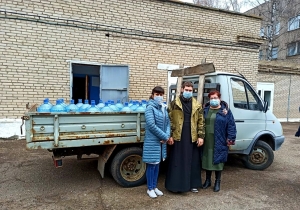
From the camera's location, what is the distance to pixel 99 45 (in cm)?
728

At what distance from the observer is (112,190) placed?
11.7 ft

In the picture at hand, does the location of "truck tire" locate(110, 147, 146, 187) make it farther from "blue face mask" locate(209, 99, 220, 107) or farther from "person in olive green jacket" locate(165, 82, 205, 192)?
"blue face mask" locate(209, 99, 220, 107)

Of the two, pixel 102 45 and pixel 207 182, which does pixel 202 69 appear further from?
pixel 102 45

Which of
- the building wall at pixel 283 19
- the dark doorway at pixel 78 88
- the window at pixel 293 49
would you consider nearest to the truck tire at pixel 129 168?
the dark doorway at pixel 78 88

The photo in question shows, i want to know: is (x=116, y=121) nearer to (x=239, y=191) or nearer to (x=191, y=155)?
(x=191, y=155)

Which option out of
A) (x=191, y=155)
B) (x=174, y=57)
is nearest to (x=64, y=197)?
(x=191, y=155)

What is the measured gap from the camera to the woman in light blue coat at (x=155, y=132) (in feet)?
10.3

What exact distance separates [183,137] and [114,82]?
4.61m

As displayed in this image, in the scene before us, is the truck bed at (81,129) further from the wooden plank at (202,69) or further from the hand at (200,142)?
the wooden plank at (202,69)

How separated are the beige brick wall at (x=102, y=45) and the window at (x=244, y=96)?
159 inches

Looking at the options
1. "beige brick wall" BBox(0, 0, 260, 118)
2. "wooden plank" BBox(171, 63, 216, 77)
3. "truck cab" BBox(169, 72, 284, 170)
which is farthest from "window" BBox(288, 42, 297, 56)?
"wooden plank" BBox(171, 63, 216, 77)

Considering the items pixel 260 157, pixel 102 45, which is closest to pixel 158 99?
pixel 260 157

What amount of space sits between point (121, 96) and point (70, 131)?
4420mm

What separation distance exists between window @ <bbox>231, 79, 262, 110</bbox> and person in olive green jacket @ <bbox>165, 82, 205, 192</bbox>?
1261mm
